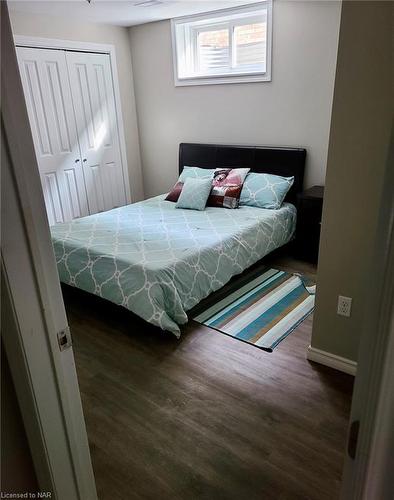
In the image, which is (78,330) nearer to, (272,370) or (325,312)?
(272,370)

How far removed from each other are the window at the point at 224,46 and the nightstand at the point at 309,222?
130 cm

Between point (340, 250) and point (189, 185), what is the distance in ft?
7.01

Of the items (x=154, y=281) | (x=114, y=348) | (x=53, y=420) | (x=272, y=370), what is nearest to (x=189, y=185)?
(x=154, y=281)

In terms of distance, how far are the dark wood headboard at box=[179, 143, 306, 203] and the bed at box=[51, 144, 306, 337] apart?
0.01 m

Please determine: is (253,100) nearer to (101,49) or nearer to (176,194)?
(176,194)

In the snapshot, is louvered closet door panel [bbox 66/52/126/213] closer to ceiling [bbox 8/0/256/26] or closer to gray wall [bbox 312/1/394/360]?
ceiling [bbox 8/0/256/26]

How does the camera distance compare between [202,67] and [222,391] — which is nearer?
[222,391]

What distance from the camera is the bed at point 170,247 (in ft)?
8.39

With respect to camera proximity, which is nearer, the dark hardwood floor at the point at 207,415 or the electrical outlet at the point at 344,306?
the dark hardwood floor at the point at 207,415

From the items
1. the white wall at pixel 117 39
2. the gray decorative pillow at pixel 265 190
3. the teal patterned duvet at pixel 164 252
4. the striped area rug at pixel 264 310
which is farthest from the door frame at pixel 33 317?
the white wall at pixel 117 39

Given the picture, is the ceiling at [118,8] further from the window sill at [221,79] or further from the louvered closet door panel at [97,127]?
the window sill at [221,79]

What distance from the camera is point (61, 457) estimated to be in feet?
3.34

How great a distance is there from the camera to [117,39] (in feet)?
15.0

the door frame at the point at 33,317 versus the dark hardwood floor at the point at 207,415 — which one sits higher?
the door frame at the point at 33,317
